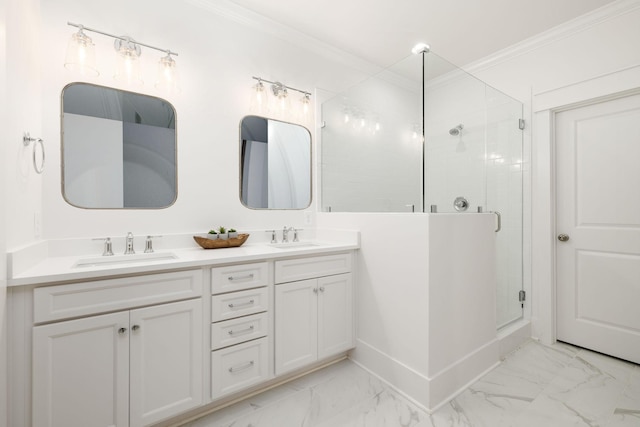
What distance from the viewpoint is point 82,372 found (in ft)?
3.98

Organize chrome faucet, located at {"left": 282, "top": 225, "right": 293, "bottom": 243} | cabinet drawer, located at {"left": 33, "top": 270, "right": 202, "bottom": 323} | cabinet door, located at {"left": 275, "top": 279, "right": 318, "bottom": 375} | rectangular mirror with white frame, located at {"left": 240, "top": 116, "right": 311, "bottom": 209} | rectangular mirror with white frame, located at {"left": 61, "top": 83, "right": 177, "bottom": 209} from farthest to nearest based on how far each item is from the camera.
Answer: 1. chrome faucet, located at {"left": 282, "top": 225, "right": 293, "bottom": 243}
2. rectangular mirror with white frame, located at {"left": 240, "top": 116, "right": 311, "bottom": 209}
3. cabinet door, located at {"left": 275, "top": 279, "right": 318, "bottom": 375}
4. rectangular mirror with white frame, located at {"left": 61, "top": 83, "right": 177, "bottom": 209}
5. cabinet drawer, located at {"left": 33, "top": 270, "right": 202, "bottom": 323}

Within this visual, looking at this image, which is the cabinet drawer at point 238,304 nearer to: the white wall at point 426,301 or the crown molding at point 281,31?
the white wall at point 426,301

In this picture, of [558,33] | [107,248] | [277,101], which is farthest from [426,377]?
[558,33]

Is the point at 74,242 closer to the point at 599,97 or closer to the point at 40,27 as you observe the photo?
the point at 40,27

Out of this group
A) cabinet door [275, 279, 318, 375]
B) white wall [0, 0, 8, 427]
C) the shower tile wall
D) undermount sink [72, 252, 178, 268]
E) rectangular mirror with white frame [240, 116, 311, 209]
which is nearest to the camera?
white wall [0, 0, 8, 427]

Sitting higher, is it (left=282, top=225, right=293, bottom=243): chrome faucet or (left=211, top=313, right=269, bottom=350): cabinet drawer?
(left=282, top=225, right=293, bottom=243): chrome faucet

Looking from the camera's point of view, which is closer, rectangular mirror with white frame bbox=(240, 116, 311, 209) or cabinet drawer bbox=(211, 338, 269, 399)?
cabinet drawer bbox=(211, 338, 269, 399)

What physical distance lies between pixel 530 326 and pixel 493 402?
3.91 ft

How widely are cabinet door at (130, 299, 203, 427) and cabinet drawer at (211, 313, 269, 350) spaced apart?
0.27ft

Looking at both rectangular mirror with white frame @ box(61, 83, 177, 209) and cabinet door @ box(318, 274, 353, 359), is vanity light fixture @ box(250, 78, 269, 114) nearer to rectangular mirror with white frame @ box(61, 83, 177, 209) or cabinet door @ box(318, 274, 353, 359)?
rectangular mirror with white frame @ box(61, 83, 177, 209)

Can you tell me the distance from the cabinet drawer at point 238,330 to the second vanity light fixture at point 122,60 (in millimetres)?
1559

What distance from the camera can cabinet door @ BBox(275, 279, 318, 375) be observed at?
1766 millimetres

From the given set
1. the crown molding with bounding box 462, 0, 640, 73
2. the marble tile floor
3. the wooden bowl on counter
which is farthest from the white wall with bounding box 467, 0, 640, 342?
the wooden bowl on counter

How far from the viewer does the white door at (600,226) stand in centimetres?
→ 212
